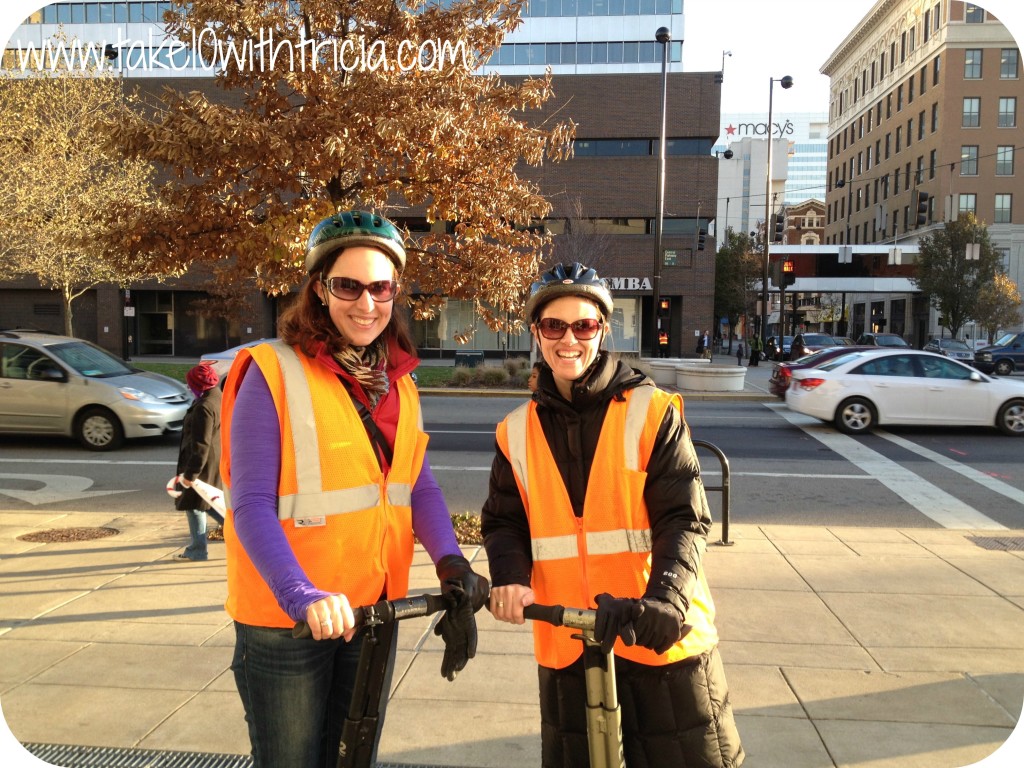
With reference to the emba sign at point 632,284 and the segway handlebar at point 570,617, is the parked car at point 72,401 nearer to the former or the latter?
the segway handlebar at point 570,617

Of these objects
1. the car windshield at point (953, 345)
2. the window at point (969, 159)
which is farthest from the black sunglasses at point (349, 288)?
the window at point (969, 159)

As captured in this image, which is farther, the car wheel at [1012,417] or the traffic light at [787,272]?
the traffic light at [787,272]

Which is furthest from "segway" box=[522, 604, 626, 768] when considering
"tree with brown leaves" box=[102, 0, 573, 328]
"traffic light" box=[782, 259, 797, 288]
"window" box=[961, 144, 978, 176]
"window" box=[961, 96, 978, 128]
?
"window" box=[961, 96, 978, 128]

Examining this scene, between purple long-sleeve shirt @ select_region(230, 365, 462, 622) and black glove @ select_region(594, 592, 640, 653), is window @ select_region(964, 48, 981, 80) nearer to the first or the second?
black glove @ select_region(594, 592, 640, 653)

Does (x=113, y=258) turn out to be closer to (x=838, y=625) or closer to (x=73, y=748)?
(x=73, y=748)

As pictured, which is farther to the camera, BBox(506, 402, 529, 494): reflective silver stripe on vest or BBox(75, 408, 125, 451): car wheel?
BBox(75, 408, 125, 451): car wheel

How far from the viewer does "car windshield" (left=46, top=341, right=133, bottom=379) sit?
12.8 meters

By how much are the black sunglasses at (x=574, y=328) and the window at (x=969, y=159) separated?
208 feet

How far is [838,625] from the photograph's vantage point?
17.4 ft

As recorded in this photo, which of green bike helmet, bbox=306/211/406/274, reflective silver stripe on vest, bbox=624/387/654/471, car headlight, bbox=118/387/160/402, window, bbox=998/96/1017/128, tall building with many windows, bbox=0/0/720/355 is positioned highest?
window, bbox=998/96/1017/128

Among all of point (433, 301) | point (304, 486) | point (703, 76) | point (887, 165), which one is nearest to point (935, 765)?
point (304, 486)

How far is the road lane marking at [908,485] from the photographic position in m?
8.68

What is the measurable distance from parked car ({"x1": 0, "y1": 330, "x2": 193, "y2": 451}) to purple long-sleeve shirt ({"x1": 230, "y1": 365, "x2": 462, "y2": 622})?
11190 mm

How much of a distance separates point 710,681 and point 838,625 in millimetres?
3394
